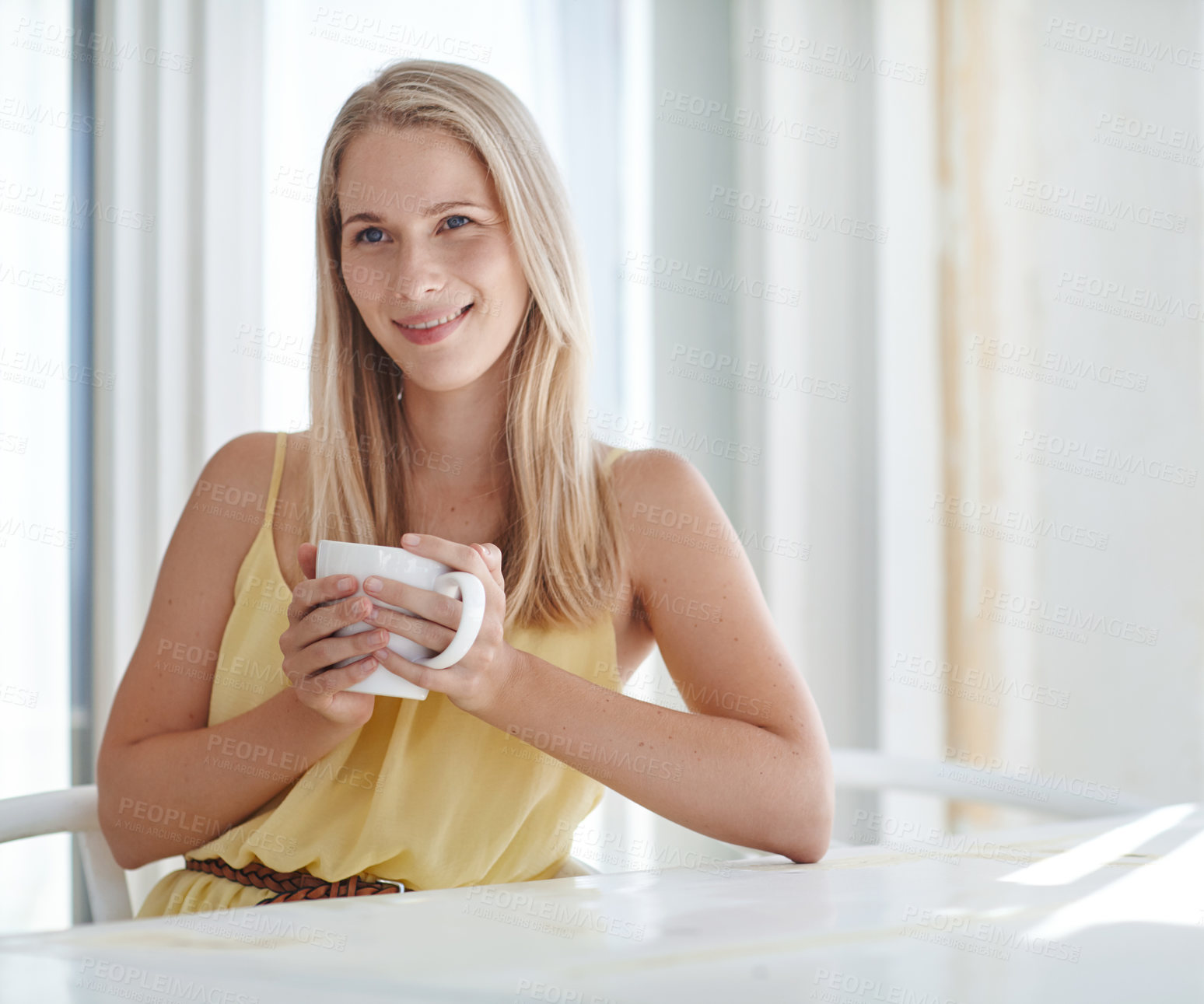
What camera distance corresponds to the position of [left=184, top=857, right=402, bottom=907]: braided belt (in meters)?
0.88

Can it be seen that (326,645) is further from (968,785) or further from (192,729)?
(968,785)

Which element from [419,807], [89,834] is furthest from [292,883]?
[89,834]

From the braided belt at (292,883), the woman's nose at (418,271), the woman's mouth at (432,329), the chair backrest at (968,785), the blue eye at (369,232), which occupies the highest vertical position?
the blue eye at (369,232)

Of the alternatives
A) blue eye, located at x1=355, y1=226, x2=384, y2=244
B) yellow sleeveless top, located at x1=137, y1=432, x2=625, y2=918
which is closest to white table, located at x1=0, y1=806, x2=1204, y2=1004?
yellow sleeveless top, located at x1=137, y1=432, x2=625, y2=918

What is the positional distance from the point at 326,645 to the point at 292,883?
295 millimetres

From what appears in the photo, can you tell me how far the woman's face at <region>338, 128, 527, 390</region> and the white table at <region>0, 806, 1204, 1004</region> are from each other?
553 mm

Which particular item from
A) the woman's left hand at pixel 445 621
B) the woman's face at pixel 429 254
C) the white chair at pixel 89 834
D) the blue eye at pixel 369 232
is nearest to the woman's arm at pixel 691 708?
the woman's left hand at pixel 445 621

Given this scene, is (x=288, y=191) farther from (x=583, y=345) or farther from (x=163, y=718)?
(x=163, y=718)

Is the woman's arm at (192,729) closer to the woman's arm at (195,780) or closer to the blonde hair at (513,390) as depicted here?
the woman's arm at (195,780)

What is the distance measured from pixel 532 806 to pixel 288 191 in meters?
1.21

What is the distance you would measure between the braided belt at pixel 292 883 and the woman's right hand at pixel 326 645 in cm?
18

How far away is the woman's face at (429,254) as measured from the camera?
3.26 feet

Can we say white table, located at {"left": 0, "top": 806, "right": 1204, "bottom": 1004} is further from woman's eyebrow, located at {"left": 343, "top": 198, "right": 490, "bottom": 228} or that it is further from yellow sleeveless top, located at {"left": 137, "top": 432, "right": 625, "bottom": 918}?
woman's eyebrow, located at {"left": 343, "top": 198, "right": 490, "bottom": 228}

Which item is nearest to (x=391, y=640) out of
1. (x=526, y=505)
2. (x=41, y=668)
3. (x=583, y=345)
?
(x=526, y=505)
